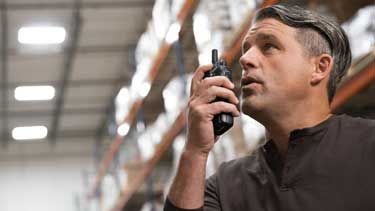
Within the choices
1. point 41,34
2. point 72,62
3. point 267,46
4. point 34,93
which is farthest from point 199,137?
point 34,93

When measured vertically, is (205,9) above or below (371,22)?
above

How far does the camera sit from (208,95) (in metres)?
1.71

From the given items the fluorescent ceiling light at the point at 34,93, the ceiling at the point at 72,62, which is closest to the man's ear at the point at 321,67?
the ceiling at the point at 72,62

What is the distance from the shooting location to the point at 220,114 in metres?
1.70

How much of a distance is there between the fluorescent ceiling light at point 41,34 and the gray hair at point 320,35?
9.85 m

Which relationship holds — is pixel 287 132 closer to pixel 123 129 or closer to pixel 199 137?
pixel 199 137

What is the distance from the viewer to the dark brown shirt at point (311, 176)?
1.69m

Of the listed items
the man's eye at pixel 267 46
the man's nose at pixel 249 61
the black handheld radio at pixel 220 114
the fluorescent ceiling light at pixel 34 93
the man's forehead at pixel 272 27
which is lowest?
the black handheld radio at pixel 220 114

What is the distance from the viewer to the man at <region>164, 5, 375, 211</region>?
171 centimetres

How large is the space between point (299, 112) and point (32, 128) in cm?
1412

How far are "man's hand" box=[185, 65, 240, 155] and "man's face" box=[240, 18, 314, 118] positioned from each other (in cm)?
11

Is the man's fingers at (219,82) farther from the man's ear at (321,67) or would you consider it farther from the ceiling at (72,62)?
the ceiling at (72,62)

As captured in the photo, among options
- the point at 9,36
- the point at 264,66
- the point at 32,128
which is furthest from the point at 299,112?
the point at 32,128

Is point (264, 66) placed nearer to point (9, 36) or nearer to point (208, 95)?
point (208, 95)
